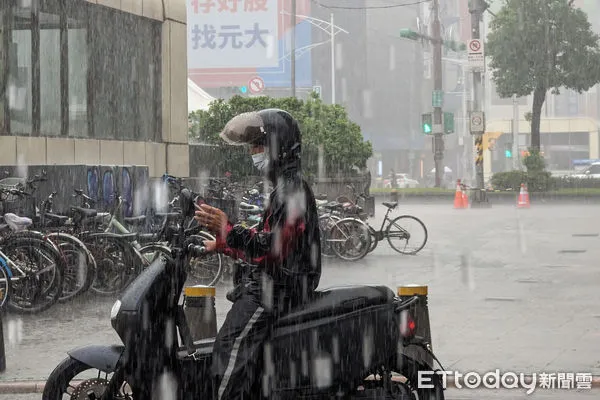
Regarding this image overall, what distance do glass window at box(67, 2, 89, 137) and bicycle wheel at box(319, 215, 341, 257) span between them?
183 inches

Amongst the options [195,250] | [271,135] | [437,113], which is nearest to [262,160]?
[271,135]

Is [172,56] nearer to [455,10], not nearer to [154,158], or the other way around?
[154,158]

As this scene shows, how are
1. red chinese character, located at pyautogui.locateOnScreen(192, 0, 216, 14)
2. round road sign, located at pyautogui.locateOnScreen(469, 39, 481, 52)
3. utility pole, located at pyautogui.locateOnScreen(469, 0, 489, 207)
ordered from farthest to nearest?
red chinese character, located at pyautogui.locateOnScreen(192, 0, 216, 14) → utility pole, located at pyautogui.locateOnScreen(469, 0, 489, 207) → round road sign, located at pyautogui.locateOnScreen(469, 39, 481, 52)

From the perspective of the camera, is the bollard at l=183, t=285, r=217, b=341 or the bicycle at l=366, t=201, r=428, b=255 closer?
the bollard at l=183, t=285, r=217, b=341

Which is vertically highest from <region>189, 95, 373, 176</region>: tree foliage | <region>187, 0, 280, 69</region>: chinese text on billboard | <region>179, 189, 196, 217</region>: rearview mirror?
<region>187, 0, 280, 69</region>: chinese text on billboard

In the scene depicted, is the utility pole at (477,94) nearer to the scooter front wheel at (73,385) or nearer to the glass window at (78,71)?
the glass window at (78,71)

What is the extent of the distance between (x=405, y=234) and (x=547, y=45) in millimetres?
31793

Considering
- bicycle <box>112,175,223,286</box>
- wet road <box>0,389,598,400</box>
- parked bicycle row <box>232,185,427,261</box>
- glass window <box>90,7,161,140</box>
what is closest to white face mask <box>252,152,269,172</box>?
wet road <box>0,389,598,400</box>

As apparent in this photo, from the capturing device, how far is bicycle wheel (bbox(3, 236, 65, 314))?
37.3 feet

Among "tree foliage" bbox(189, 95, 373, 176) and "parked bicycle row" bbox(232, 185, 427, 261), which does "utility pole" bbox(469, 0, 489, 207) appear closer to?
"tree foliage" bbox(189, 95, 373, 176)

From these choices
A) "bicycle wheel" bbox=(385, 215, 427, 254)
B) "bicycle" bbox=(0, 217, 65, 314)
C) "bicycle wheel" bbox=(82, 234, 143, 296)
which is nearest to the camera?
"bicycle" bbox=(0, 217, 65, 314)

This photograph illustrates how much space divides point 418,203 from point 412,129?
175 feet

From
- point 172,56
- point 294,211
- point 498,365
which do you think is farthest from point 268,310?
point 172,56

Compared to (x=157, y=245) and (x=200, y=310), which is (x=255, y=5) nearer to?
(x=157, y=245)
